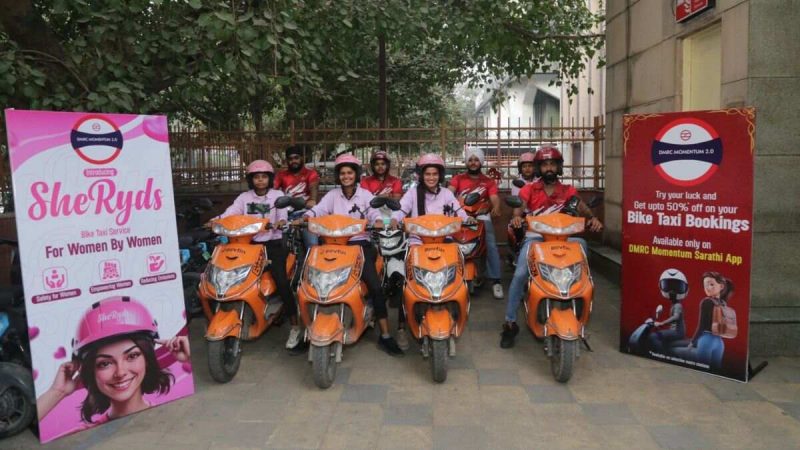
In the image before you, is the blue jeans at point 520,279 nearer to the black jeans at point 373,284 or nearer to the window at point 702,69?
the black jeans at point 373,284

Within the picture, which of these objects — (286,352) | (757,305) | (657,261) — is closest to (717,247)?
(657,261)

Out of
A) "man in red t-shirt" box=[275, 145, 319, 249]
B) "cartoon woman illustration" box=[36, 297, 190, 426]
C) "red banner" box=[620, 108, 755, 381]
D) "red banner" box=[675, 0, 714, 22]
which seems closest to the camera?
"cartoon woman illustration" box=[36, 297, 190, 426]

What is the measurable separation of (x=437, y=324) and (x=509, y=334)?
4.18 ft

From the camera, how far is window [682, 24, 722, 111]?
5555mm

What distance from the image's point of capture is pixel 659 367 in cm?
466

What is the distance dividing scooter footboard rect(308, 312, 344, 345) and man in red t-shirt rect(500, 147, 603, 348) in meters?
1.65

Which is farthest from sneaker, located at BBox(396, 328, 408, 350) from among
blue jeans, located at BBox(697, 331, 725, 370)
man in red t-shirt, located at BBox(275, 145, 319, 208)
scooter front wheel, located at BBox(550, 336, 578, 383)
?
blue jeans, located at BBox(697, 331, 725, 370)

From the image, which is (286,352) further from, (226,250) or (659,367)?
(659,367)

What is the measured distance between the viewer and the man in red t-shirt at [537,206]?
17.0 ft

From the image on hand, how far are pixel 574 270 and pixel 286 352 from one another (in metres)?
2.53

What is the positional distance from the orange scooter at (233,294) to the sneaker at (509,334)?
205cm

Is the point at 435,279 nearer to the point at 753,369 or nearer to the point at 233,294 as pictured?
the point at 233,294

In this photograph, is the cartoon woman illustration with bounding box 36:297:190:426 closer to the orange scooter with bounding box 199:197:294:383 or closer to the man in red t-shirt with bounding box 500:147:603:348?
the orange scooter with bounding box 199:197:294:383

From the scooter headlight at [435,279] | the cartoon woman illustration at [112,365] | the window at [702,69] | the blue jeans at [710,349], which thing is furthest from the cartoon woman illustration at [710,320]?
the cartoon woman illustration at [112,365]
